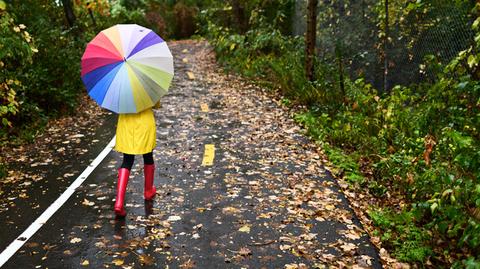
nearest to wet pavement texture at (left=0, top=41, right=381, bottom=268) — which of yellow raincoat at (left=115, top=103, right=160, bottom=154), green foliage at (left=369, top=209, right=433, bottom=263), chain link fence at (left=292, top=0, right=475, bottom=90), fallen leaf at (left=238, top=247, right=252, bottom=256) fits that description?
fallen leaf at (left=238, top=247, right=252, bottom=256)

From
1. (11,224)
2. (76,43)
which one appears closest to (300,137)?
(11,224)

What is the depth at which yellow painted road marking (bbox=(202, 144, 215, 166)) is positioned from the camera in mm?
8297

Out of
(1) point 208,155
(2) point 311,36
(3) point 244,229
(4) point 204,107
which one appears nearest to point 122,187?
(3) point 244,229

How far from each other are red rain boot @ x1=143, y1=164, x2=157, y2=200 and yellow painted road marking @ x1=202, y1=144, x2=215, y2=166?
168 cm

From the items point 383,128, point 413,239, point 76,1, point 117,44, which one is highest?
point 76,1

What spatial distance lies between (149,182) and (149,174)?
0.49 ft

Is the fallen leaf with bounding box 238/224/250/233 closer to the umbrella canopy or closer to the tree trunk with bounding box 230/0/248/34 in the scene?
the umbrella canopy

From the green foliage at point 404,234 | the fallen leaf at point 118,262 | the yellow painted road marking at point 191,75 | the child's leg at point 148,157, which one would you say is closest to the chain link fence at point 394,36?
the green foliage at point 404,234

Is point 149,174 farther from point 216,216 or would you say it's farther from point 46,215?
point 46,215

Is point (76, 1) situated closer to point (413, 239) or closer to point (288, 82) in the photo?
point (288, 82)

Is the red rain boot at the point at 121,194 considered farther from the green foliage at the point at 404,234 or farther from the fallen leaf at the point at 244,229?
the green foliage at the point at 404,234

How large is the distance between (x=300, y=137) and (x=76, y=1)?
11.3m

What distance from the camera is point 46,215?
6.10 m

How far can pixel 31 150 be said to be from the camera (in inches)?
363
